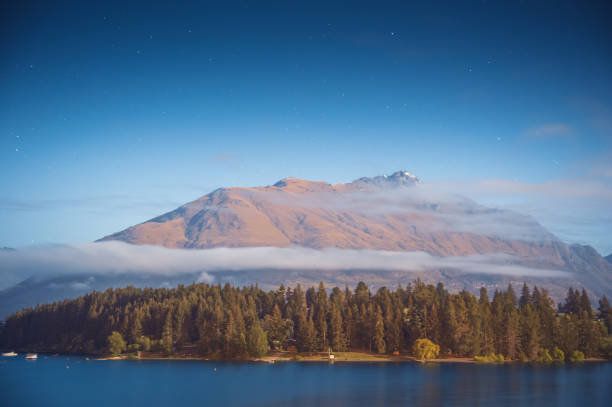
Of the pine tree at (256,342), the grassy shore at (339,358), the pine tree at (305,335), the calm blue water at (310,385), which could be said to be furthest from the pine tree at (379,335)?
the pine tree at (256,342)

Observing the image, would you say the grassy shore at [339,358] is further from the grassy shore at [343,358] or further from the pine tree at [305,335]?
the pine tree at [305,335]

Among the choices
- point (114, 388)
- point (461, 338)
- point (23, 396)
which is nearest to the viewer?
point (23, 396)

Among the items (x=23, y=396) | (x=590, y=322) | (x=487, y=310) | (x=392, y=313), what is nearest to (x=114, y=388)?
(x=23, y=396)

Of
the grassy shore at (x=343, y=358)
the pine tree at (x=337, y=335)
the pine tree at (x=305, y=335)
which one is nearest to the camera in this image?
the grassy shore at (x=343, y=358)

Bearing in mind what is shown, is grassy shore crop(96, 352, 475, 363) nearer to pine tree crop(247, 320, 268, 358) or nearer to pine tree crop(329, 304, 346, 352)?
pine tree crop(247, 320, 268, 358)

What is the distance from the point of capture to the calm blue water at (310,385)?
363 ft

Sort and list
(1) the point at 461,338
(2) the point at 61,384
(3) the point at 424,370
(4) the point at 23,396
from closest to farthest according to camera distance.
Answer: (4) the point at 23,396
(2) the point at 61,384
(3) the point at 424,370
(1) the point at 461,338

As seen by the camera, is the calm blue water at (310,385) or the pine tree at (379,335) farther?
the pine tree at (379,335)

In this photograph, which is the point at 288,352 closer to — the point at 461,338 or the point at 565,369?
the point at 461,338

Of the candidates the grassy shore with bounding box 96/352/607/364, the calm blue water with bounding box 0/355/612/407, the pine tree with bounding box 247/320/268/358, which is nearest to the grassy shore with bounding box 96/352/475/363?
the grassy shore with bounding box 96/352/607/364

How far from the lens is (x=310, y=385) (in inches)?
5103

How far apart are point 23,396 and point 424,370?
105 metres

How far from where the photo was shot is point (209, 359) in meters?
196

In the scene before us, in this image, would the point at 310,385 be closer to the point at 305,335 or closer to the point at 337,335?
the point at 337,335
